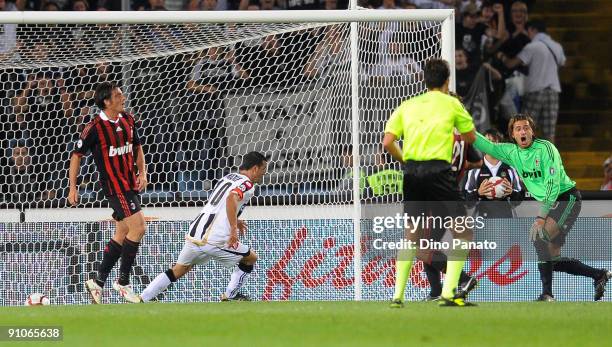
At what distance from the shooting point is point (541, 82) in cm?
1762

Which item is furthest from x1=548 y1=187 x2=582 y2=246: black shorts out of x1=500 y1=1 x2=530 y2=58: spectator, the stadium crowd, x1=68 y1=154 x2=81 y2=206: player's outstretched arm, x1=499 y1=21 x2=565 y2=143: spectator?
x1=500 y1=1 x2=530 y2=58: spectator

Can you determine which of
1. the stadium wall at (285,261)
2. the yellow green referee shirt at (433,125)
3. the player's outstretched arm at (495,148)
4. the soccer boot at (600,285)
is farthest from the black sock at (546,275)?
the yellow green referee shirt at (433,125)

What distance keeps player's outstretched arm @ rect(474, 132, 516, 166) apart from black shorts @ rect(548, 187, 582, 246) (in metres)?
0.57

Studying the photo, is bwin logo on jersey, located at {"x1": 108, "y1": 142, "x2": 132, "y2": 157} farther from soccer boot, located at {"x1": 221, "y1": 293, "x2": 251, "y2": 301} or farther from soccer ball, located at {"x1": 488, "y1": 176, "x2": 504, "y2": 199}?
soccer ball, located at {"x1": 488, "y1": 176, "x2": 504, "y2": 199}

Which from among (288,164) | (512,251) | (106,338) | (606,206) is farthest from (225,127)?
(106,338)

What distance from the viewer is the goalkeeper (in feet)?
38.6

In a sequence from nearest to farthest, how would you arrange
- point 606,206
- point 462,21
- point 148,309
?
point 148,309 < point 606,206 < point 462,21

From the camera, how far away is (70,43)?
44.3 ft

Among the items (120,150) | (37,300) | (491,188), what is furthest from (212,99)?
(491,188)

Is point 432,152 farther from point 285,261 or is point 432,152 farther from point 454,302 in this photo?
point 285,261

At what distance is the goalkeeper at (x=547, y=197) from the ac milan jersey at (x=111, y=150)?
3.24m

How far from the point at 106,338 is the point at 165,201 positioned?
17.5 feet

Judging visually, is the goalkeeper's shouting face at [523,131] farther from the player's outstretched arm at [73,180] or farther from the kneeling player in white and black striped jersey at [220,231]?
the player's outstretched arm at [73,180]

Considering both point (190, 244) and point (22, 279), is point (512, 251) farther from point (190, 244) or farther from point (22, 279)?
point (22, 279)
